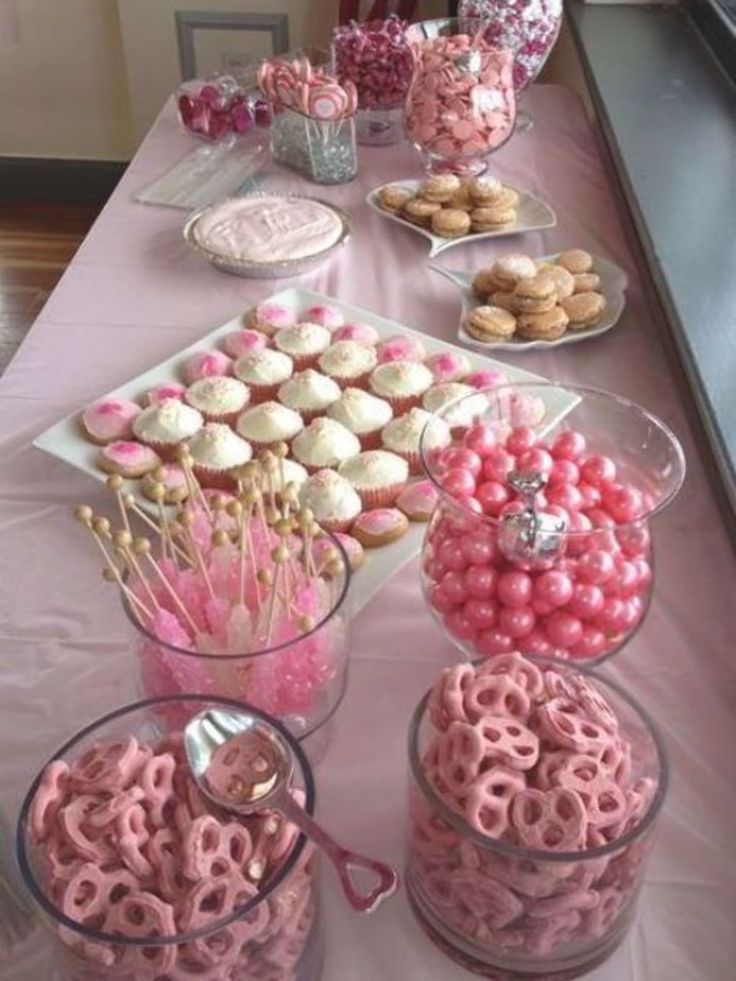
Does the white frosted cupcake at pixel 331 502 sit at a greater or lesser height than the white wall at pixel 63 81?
greater

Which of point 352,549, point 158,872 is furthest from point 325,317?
point 158,872

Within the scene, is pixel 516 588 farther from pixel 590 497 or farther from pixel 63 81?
pixel 63 81

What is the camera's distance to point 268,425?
94cm

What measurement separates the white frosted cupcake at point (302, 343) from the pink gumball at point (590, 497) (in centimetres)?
39

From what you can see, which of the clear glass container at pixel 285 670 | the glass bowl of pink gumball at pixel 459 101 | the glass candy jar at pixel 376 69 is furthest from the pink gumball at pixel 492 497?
the glass candy jar at pixel 376 69

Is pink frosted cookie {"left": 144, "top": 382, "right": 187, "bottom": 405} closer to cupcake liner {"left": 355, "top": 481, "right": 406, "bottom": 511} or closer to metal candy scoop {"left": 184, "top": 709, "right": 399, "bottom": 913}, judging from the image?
cupcake liner {"left": 355, "top": 481, "right": 406, "bottom": 511}

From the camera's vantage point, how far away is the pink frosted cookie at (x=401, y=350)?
1.04 m

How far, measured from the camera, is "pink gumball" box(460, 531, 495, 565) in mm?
691

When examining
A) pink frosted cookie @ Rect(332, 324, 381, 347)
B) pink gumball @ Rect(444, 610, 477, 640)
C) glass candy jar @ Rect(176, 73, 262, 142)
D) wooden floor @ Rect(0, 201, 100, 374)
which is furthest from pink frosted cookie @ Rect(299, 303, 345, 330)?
wooden floor @ Rect(0, 201, 100, 374)

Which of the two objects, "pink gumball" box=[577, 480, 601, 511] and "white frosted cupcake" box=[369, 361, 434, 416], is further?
"white frosted cupcake" box=[369, 361, 434, 416]

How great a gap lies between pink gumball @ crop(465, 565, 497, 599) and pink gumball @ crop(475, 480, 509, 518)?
1.7 inches

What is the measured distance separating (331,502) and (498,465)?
15cm

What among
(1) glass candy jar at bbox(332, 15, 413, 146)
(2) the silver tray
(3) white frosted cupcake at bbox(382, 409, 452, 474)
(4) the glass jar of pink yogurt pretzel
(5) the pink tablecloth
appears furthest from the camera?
(1) glass candy jar at bbox(332, 15, 413, 146)

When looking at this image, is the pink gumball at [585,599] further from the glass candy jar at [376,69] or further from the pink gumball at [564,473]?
the glass candy jar at [376,69]
